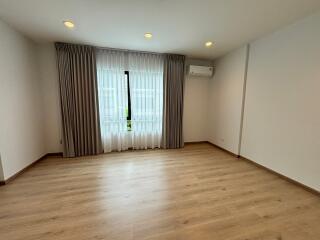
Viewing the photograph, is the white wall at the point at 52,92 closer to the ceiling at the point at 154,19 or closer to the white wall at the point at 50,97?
the white wall at the point at 50,97

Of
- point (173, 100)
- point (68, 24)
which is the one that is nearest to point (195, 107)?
point (173, 100)

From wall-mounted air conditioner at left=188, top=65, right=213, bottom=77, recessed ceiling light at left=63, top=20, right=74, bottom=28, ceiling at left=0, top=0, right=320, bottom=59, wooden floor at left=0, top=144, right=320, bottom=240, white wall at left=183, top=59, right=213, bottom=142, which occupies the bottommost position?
→ wooden floor at left=0, top=144, right=320, bottom=240

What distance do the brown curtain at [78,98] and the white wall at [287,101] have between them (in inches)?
130

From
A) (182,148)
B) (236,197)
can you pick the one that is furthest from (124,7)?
(182,148)

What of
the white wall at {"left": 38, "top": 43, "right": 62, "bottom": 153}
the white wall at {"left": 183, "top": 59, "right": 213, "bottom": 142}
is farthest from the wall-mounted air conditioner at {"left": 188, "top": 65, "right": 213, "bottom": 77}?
the white wall at {"left": 38, "top": 43, "right": 62, "bottom": 153}

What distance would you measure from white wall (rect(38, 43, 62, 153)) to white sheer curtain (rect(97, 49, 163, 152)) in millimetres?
897

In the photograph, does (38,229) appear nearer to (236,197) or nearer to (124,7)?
(236,197)

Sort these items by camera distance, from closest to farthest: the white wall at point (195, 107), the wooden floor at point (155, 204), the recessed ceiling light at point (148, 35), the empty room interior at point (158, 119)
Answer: the wooden floor at point (155, 204) < the empty room interior at point (158, 119) < the recessed ceiling light at point (148, 35) < the white wall at point (195, 107)

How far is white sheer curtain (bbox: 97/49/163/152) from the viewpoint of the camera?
3.54 meters

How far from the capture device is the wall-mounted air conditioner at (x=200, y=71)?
4.01 m

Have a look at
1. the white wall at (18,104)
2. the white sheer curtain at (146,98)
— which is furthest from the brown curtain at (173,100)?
the white wall at (18,104)

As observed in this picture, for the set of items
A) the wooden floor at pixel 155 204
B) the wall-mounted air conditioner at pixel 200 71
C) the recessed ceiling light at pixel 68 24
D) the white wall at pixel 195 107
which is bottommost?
the wooden floor at pixel 155 204

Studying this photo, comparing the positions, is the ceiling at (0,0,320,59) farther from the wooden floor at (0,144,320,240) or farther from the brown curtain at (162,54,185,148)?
the wooden floor at (0,144,320,240)

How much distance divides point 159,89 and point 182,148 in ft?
5.51
